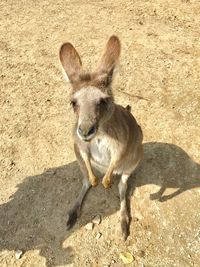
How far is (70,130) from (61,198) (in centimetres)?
122

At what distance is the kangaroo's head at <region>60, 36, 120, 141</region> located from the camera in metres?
4.27

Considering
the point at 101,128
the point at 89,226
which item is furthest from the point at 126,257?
the point at 101,128

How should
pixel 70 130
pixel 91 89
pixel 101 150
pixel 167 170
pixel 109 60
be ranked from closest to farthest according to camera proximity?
pixel 91 89
pixel 109 60
pixel 101 150
pixel 167 170
pixel 70 130

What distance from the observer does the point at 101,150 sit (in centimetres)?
512

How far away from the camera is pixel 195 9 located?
336 inches

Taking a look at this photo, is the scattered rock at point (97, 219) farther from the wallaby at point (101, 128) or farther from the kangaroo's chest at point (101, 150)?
the kangaroo's chest at point (101, 150)

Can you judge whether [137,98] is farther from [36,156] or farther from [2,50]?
[2,50]

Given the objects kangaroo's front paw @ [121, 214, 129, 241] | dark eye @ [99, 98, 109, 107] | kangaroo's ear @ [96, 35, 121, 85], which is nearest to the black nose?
dark eye @ [99, 98, 109, 107]

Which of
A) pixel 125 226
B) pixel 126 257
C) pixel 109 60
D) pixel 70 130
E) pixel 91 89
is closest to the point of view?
pixel 91 89

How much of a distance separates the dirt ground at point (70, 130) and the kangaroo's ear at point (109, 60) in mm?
104

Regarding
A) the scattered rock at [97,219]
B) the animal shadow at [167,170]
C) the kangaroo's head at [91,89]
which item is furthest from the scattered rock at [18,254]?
the kangaroo's head at [91,89]

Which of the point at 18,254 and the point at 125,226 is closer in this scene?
the point at 18,254

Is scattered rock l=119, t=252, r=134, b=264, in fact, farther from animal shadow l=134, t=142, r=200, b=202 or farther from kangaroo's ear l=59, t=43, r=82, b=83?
kangaroo's ear l=59, t=43, r=82, b=83

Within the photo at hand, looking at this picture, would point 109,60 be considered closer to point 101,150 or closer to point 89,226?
point 101,150
